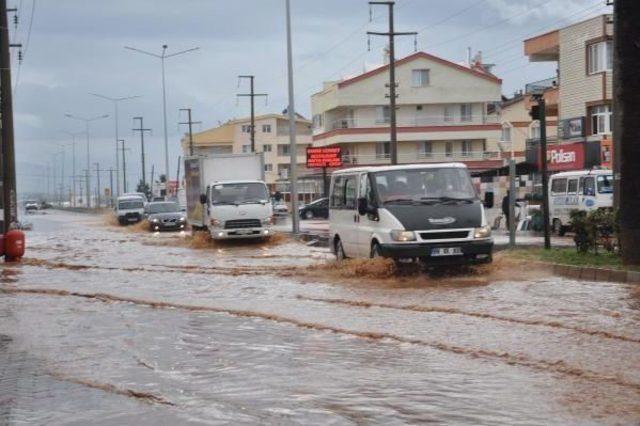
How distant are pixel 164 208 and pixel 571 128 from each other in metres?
19.9

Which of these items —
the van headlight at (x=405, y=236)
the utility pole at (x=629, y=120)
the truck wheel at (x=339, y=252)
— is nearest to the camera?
the van headlight at (x=405, y=236)

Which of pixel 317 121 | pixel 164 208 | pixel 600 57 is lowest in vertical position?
pixel 164 208

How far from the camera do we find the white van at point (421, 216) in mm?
15164

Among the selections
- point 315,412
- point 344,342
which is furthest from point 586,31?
point 315,412

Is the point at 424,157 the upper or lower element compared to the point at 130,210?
upper

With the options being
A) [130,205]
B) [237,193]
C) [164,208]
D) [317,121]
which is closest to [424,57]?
[317,121]

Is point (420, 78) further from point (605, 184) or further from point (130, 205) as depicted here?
point (605, 184)

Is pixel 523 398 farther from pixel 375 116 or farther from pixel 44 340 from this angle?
pixel 375 116

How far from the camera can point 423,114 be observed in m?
76.5

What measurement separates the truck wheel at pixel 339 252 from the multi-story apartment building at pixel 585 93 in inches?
921

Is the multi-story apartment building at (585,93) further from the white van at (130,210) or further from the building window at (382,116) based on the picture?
the building window at (382,116)

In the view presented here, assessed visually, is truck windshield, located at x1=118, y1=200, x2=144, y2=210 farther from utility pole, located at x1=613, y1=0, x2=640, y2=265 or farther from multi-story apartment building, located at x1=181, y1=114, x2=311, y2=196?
multi-story apartment building, located at x1=181, y1=114, x2=311, y2=196

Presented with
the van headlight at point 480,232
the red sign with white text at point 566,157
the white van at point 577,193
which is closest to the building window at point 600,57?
the red sign with white text at point 566,157

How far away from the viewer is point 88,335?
425 inches
